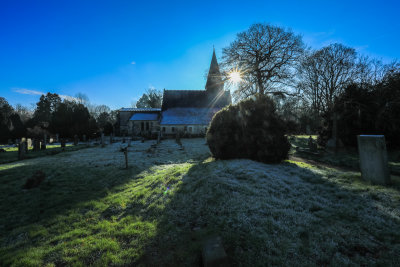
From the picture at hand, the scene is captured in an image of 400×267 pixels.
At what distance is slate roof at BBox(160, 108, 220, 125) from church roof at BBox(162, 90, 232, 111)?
1.80 meters

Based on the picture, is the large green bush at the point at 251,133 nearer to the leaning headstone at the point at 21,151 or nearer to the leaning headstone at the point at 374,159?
the leaning headstone at the point at 374,159

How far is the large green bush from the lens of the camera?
7.75 m

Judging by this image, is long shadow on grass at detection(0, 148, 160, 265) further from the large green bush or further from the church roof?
the church roof

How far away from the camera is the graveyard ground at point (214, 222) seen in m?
2.70

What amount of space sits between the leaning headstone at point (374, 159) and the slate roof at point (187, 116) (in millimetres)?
26338

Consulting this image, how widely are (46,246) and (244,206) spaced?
417 cm

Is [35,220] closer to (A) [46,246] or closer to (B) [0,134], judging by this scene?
(A) [46,246]

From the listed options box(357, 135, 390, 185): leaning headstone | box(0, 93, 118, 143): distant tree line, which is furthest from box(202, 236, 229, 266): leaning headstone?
box(0, 93, 118, 143): distant tree line

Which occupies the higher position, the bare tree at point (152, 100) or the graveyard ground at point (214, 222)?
the bare tree at point (152, 100)

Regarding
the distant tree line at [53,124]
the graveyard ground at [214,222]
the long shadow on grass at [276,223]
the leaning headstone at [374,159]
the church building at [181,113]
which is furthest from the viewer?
the church building at [181,113]

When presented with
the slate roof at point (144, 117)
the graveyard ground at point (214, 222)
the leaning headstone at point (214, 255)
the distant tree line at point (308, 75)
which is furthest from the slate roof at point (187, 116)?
the leaning headstone at point (214, 255)

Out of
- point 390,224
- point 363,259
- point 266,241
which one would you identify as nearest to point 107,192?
point 266,241

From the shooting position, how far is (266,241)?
2.78 meters

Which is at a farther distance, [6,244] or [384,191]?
[384,191]
